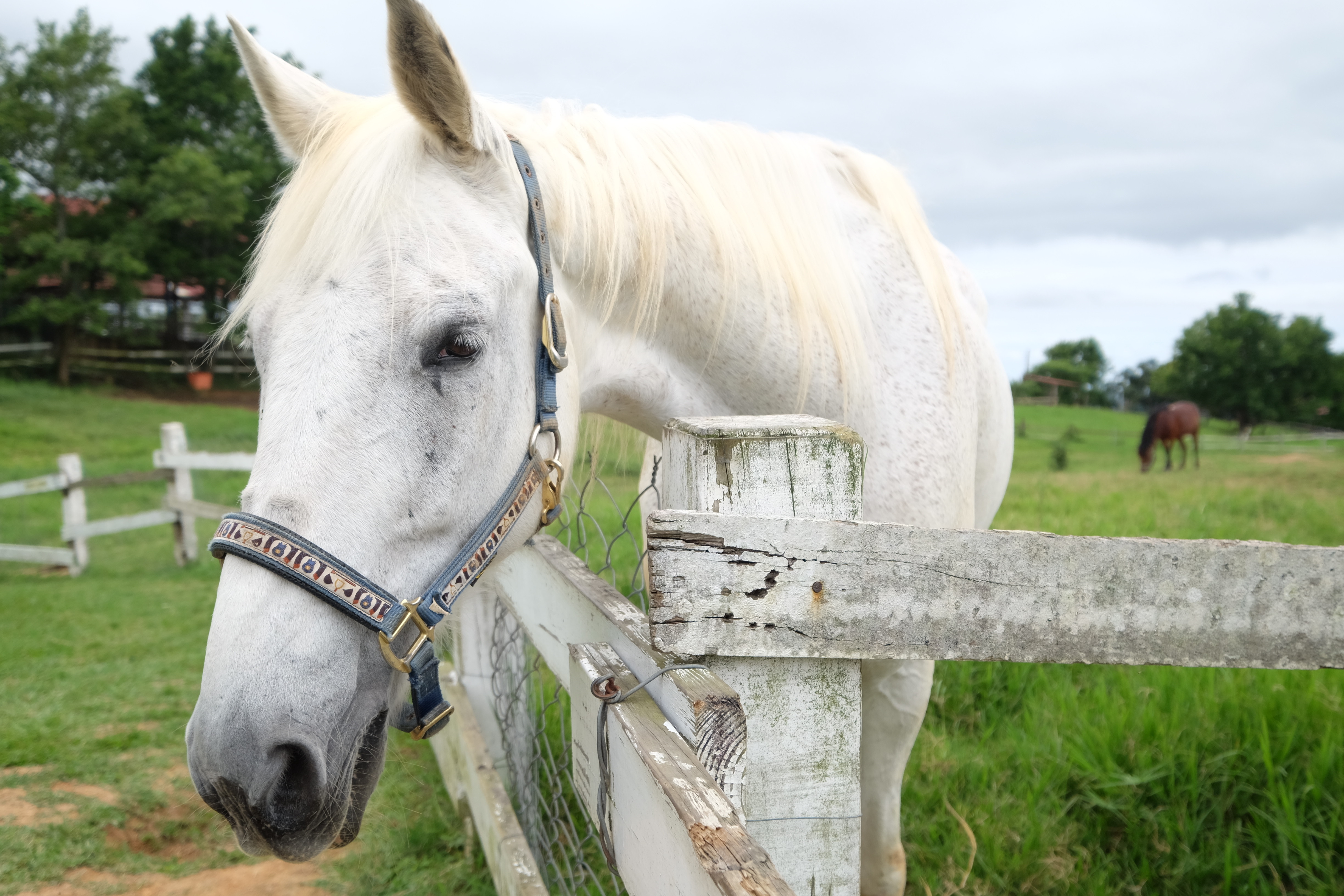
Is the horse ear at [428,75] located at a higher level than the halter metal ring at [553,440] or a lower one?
higher

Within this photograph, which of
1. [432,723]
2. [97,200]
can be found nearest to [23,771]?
[432,723]

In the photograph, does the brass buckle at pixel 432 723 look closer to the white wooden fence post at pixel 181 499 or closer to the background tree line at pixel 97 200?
the white wooden fence post at pixel 181 499

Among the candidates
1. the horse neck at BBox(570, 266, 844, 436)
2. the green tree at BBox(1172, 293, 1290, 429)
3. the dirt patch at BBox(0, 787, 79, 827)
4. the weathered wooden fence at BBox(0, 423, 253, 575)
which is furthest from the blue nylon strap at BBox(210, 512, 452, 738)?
the green tree at BBox(1172, 293, 1290, 429)

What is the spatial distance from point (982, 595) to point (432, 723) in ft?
3.02

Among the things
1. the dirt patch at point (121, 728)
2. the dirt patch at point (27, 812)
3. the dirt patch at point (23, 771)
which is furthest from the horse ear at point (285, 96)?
the dirt patch at point (121, 728)

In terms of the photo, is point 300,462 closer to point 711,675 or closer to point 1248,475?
point 711,675

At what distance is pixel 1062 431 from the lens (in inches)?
1110

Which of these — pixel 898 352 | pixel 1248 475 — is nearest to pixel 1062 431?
pixel 1248 475

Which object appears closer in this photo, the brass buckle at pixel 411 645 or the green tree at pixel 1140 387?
Result: the brass buckle at pixel 411 645

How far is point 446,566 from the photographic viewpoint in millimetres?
1400

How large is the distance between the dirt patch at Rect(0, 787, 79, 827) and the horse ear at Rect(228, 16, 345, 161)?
2785mm

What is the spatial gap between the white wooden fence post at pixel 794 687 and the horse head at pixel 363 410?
483mm

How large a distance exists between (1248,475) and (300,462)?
47.6ft

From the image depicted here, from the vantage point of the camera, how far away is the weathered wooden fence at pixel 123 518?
798 centimetres
